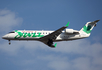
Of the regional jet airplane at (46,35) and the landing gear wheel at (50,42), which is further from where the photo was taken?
the landing gear wheel at (50,42)

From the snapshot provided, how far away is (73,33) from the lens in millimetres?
31047

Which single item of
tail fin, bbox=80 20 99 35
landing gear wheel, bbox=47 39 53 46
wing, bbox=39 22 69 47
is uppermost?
tail fin, bbox=80 20 99 35

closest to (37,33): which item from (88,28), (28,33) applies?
(28,33)

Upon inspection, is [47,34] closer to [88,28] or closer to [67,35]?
[67,35]

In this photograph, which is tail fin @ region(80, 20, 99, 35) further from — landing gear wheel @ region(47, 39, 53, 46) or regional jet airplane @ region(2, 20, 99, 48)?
landing gear wheel @ region(47, 39, 53, 46)

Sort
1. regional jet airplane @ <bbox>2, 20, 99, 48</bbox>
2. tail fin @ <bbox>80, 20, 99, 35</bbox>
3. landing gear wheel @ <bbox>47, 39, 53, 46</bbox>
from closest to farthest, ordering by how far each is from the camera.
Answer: regional jet airplane @ <bbox>2, 20, 99, 48</bbox>, landing gear wheel @ <bbox>47, 39, 53, 46</bbox>, tail fin @ <bbox>80, 20, 99, 35</bbox>

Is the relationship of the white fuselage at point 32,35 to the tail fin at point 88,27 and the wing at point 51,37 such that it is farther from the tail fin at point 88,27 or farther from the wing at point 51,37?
the tail fin at point 88,27

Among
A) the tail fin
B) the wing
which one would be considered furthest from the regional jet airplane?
the tail fin

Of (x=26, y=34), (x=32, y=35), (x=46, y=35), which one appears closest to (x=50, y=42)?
(x=46, y=35)

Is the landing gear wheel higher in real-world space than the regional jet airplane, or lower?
lower

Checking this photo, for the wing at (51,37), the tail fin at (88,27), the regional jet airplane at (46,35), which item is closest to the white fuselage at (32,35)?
the regional jet airplane at (46,35)

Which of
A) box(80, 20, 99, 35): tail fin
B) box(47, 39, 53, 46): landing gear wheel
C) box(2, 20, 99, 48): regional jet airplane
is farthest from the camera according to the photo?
box(80, 20, 99, 35): tail fin

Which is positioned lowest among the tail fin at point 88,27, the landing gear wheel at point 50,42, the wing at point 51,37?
the landing gear wheel at point 50,42

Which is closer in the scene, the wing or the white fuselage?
the wing
